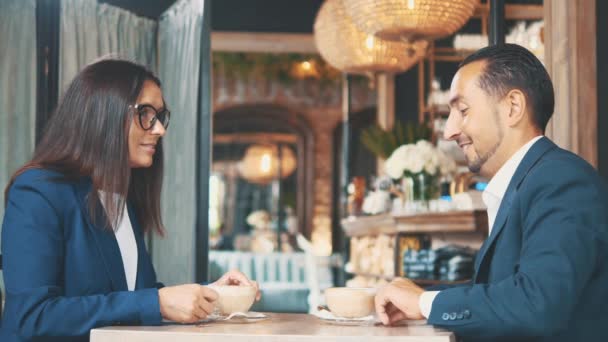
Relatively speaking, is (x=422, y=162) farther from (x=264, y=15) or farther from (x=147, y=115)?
(x=264, y=15)

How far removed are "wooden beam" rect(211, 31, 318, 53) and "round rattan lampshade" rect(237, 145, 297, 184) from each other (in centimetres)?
460

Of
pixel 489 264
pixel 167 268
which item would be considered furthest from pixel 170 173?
pixel 489 264

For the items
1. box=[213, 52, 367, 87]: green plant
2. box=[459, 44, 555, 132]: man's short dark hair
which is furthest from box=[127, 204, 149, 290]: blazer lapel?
box=[213, 52, 367, 87]: green plant

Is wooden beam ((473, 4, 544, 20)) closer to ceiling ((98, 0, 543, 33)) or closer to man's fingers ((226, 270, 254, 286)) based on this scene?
ceiling ((98, 0, 543, 33))

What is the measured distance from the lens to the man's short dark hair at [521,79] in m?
1.92

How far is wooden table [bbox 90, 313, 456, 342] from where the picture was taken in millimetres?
1553

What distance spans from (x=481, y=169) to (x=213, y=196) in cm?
1180

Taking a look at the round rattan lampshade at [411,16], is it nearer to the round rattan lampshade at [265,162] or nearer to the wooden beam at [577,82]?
the wooden beam at [577,82]

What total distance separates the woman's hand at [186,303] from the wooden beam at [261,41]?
22.5 feet

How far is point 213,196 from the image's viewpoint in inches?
539

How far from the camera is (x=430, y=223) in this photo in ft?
15.6

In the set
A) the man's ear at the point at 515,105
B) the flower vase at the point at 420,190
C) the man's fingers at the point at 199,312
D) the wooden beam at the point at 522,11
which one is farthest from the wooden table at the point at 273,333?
the wooden beam at the point at 522,11

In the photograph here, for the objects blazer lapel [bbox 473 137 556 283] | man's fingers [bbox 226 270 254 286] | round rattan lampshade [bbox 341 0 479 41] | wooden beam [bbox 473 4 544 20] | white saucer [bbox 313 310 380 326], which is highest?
wooden beam [bbox 473 4 544 20]

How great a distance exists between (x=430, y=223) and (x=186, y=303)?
3.13m
